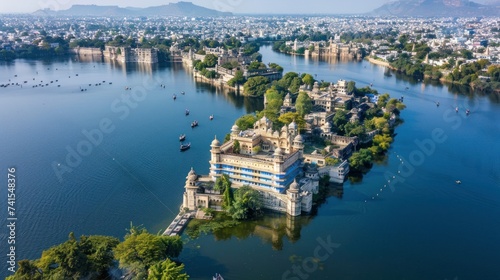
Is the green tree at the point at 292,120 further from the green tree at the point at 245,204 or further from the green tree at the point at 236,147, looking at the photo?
the green tree at the point at 245,204

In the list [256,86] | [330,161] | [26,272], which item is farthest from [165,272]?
[256,86]

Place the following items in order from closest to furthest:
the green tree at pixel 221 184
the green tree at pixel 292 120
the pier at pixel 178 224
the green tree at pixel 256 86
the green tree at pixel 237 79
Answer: the pier at pixel 178 224, the green tree at pixel 221 184, the green tree at pixel 292 120, the green tree at pixel 256 86, the green tree at pixel 237 79

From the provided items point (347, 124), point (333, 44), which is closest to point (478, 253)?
point (347, 124)

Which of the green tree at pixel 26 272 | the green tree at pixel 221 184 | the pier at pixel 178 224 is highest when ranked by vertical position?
the green tree at pixel 221 184

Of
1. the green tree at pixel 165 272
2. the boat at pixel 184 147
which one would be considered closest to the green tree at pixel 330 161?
the boat at pixel 184 147

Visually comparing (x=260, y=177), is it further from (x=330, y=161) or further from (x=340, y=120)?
(x=340, y=120)

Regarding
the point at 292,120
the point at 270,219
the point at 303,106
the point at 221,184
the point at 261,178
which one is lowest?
the point at 270,219

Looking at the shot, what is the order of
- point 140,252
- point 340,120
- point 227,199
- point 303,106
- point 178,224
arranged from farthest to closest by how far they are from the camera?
point 303,106, point 340,120, point 227,199, point 178,224, point 140,252
